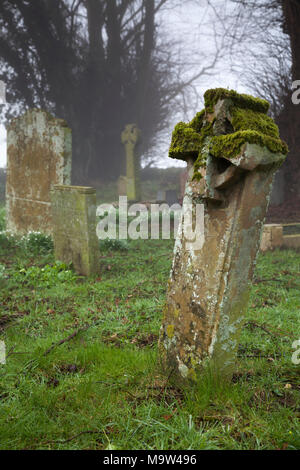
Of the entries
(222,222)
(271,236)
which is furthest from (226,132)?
(271,236)

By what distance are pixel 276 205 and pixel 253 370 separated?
8506 mm

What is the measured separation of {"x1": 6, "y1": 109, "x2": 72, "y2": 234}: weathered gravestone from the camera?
23.5ft

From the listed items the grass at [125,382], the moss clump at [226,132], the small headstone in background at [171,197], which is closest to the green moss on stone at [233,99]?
the moss clump at [226,132]

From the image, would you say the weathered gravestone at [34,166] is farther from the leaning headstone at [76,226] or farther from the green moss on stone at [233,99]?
the green moss on stone at [233,99]

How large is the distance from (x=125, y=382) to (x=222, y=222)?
122 centimetres

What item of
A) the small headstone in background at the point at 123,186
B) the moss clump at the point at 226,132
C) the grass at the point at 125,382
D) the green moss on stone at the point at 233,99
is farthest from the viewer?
the small headstone in background at the point at 123,186

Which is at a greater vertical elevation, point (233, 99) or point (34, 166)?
point (34, 166)

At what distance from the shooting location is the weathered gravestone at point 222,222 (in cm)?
209

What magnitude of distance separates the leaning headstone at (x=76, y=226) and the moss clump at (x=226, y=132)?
328cm

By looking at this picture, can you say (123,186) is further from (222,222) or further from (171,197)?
(222,222)

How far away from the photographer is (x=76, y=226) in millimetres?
5613

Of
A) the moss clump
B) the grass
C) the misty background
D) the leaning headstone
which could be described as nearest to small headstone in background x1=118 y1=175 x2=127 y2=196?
the misty background

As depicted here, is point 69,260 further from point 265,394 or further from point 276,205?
point 276,205

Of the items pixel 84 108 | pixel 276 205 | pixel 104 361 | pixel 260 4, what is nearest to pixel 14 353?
pixel 104 361
